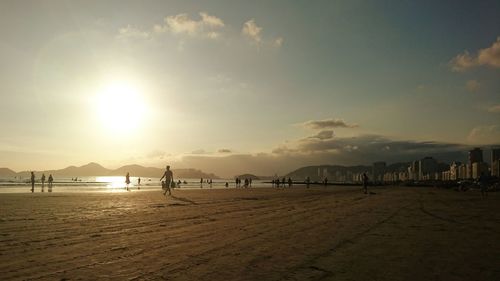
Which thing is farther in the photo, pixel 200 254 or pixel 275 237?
pixel 275 237

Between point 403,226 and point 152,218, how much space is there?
344 inches

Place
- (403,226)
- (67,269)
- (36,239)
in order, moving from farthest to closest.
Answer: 1. (403,226)
2. (36,239)
3. (67,269)

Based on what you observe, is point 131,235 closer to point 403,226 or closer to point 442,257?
point 442,257

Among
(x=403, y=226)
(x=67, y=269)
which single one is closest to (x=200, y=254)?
(x=67, y=269)

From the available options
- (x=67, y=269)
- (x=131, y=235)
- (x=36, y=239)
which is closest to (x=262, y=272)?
(x=67, y=269)

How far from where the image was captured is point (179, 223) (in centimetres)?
1299

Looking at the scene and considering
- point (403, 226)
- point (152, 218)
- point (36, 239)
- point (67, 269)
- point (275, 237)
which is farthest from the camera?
point (152, 218)

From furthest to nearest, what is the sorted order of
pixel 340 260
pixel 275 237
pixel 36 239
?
pixel 275 237
pixel 36 239
pixel 340 260

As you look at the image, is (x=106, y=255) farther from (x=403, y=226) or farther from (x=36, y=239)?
(x=403, y=226)

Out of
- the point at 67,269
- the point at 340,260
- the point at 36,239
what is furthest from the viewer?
the point at 36,239

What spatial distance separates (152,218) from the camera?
1450cm

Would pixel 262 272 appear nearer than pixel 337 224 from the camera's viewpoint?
Yes

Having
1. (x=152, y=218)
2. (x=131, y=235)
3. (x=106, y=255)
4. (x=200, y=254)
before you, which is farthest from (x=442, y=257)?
(x=152, y=218)

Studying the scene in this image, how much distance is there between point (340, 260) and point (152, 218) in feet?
29.3
